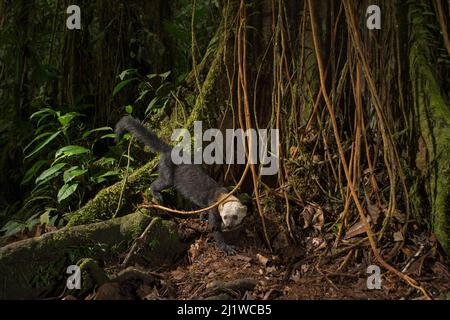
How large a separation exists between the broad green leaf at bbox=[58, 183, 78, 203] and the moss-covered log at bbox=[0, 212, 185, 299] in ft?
1.61

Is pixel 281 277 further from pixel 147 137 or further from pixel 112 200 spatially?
pixel 147 137

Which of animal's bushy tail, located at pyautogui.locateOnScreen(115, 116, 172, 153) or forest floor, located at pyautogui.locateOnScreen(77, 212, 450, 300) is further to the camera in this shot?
animal's bushy tail, located at pyautogui.locateOnScreen(115, 116, 172, 153)

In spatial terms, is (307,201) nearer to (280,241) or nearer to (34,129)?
(280,241)

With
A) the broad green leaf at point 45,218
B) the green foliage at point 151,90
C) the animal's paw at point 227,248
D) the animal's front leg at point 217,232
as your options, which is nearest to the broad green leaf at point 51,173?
the broad green leaf at point 45,218

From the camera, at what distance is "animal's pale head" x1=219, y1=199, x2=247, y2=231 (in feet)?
11.0

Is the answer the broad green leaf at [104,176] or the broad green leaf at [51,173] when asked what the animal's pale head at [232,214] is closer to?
the broad green leaf at [104,176]

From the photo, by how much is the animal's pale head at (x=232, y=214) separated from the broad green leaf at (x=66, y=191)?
113cm

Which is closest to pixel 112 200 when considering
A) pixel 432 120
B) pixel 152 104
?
pixel 152 104

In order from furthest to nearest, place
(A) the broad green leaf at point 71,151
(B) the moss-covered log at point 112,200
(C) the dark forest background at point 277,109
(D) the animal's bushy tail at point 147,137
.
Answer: (D) the animal's bushy tail at point 147,137 < (A) the broad green leaf at point 71,151 < (B) the moss-covered log at point 112,200 < (C) the dark forest background at point 277,109

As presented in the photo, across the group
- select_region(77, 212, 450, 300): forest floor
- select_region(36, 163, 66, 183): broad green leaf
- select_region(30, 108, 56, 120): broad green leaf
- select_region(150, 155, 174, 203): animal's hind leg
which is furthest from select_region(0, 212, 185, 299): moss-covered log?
select_region(30, 108, 56, 120): broad green leaf

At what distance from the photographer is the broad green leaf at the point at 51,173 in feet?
11.4

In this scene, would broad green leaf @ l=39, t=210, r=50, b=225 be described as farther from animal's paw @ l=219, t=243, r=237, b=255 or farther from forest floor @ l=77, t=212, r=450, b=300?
animal's paw @ l=219, t=243, r=237, b=255

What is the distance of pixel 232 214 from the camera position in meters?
3.36
